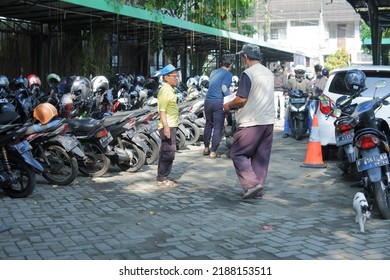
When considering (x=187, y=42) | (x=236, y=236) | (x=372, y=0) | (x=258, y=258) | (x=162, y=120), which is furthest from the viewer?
(x=187, y=42)

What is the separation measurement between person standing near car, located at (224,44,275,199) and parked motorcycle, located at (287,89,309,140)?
20.6 ft

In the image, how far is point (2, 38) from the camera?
43.8ft

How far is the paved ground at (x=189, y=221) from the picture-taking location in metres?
4.66

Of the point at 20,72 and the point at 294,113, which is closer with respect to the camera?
the point at 294,113

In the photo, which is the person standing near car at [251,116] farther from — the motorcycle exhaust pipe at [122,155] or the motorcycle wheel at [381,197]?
the motorcycle exhaust pipe at [122,155]

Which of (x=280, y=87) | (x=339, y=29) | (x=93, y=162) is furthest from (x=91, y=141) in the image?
Answer: (x=339, y=29)

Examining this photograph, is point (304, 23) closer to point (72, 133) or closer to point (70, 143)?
point (72, 133)

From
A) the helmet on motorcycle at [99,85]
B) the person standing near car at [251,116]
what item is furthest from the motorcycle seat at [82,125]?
the helmet on motorcycle at [99,85]

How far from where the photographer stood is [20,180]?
21.9 ft

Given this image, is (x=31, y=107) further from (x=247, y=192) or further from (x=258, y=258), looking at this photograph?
(x=258, y=258)

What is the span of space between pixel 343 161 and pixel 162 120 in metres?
2.64

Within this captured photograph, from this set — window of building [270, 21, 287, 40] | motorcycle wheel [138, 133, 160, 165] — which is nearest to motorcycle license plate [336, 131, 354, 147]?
motorcycle wheel [138, 133, 160, 165]

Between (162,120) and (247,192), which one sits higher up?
(162,120)

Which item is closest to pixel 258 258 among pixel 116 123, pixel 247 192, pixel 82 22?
pixel 247 192
